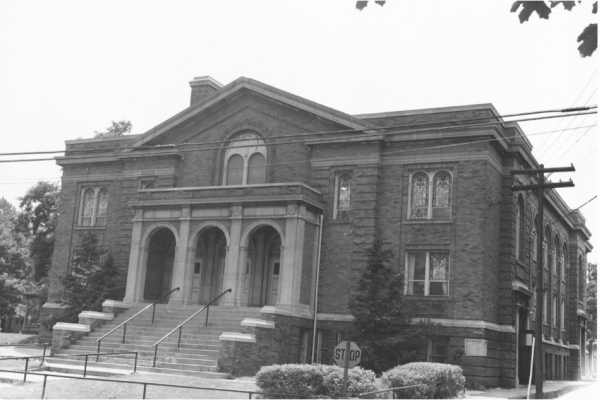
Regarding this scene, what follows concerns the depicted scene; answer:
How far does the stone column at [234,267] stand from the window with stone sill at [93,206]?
32.5 ft

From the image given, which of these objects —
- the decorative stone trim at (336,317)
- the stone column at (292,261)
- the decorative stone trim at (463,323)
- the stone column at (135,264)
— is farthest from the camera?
the stone column at (135,264)

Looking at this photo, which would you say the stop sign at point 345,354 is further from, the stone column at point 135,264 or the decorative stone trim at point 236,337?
the stone column at point 135,264

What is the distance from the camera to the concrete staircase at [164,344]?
25875 millimetres

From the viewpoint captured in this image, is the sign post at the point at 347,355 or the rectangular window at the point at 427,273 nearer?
the sign post at the point at 347,355

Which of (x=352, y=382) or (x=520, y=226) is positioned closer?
(x=352, y=382)

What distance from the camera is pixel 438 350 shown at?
29.3m

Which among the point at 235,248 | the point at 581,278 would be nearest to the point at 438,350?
the point at 235,248

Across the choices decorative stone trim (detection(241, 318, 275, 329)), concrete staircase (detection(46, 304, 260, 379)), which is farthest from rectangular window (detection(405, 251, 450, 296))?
concrete staircase (detection(46, 304, 260, 379))

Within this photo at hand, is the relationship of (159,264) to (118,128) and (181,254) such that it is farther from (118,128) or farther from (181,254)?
(118,128)

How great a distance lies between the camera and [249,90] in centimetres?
3441

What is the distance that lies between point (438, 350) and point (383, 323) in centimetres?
252

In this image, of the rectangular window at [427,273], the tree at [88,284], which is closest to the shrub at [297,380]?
the rectangular window at [427,273]

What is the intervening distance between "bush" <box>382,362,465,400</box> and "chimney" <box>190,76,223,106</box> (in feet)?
70.1

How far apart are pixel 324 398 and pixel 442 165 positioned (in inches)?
567
